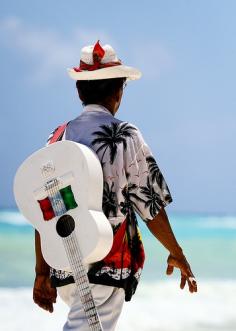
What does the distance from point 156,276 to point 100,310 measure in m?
6.51

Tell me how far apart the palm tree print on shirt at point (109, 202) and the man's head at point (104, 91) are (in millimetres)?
271

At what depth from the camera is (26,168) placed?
258cm

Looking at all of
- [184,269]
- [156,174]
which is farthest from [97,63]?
[184,269]

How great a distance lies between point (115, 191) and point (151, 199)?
0.12m

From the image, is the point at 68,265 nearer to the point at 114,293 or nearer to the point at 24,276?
the point at 114,293

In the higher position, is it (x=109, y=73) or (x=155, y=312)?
(x=109, y=73)

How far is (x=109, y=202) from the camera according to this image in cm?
257

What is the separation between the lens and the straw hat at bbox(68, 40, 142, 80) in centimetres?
267

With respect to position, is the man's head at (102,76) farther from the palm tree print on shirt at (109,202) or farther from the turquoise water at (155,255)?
the turquoise water at (155,255)

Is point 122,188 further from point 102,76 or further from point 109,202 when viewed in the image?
point 102,76

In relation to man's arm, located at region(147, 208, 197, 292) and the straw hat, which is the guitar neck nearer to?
man's arm, located at region(147, 208, 197, 292)

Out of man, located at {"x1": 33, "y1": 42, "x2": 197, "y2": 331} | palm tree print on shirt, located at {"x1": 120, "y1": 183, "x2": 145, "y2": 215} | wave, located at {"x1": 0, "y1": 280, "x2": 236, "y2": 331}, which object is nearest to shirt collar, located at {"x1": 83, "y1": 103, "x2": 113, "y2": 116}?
man, located at {"x1": 33, "y1": 42, "x2": 197, "y2": 331}

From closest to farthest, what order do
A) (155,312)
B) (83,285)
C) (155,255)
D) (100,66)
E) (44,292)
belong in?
(83,285) < (100,66) < (44,292) < (155,312) < (155,255)

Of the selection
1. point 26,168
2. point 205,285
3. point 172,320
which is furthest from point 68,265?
point 205,285
